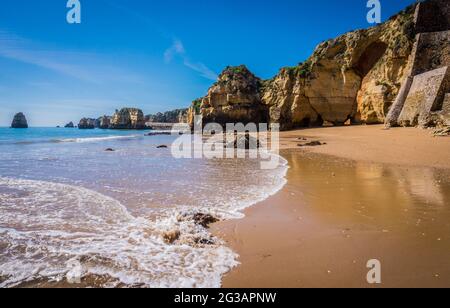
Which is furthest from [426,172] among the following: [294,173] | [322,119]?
[322,119]

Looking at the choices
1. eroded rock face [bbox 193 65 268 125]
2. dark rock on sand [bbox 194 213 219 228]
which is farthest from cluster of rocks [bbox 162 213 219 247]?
eroded rock face [bbox 193 65 268 125]

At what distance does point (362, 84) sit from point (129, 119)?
3352 inches

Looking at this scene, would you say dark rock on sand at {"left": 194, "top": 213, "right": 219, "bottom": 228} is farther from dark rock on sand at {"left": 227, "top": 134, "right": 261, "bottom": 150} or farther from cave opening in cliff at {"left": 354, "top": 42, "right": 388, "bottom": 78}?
cave opening in cliff at {"left": 354, "top": 42, "right": 388, "bottom": 78}

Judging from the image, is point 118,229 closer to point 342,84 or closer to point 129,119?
point 342,84

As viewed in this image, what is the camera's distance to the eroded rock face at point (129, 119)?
3829 inches

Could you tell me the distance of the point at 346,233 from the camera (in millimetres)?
3986

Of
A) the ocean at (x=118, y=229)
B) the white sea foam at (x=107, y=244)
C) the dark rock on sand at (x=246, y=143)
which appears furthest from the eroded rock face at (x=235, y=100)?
the white sea foam at (x=107, y=244)

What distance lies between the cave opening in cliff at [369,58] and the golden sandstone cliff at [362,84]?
0.09 metres

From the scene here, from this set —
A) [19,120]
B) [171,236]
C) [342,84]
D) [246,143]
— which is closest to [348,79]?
[342,84]

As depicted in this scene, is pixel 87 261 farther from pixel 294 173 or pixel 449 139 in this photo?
pixel 449 139

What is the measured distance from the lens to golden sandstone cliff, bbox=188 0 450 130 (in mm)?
19266

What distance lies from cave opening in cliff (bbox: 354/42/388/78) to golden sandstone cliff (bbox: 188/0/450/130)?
0.31ft
